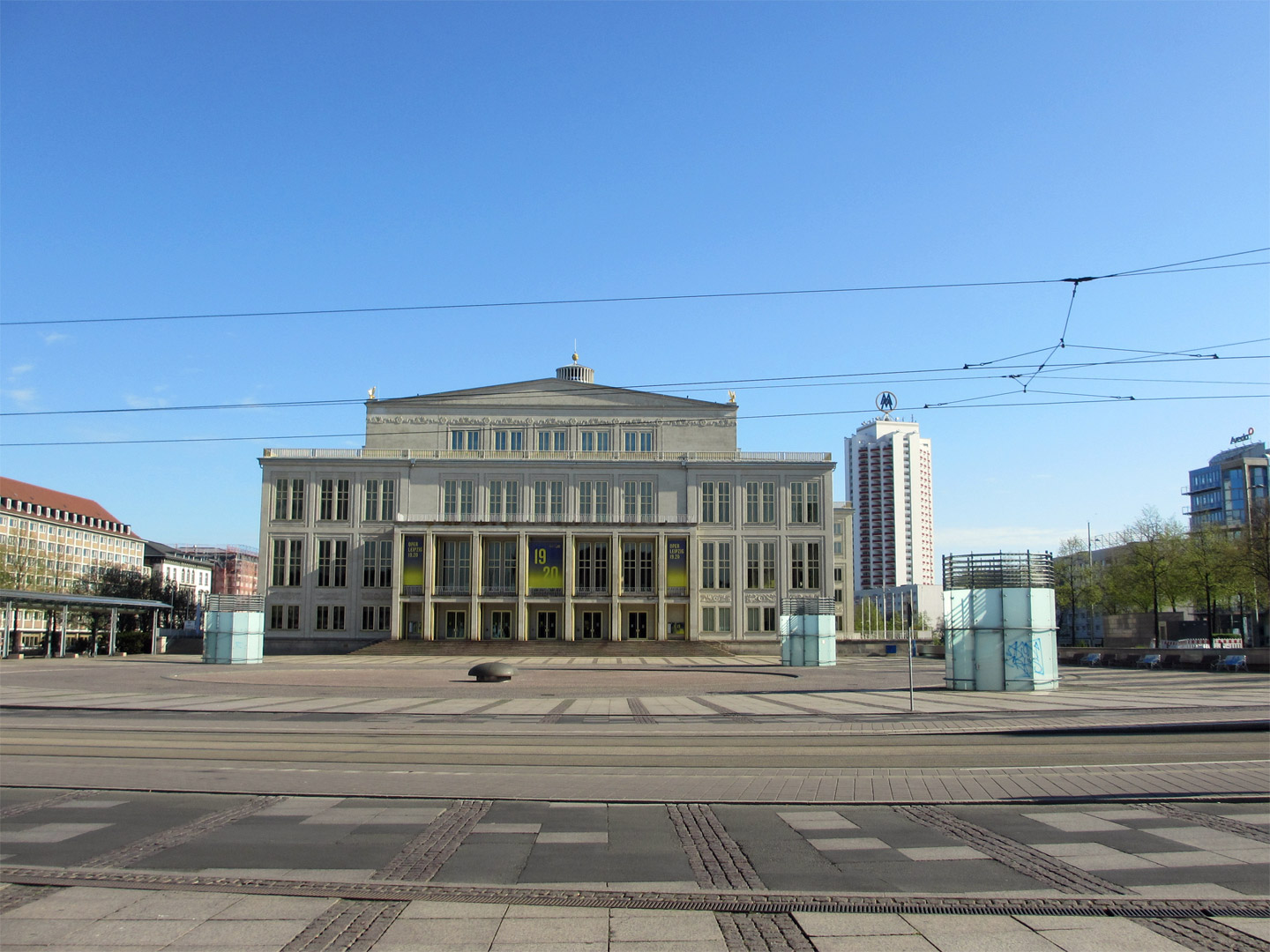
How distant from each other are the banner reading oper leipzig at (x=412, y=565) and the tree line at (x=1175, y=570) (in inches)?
2119

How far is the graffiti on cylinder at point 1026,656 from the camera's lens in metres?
31.8

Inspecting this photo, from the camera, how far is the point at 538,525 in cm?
8175

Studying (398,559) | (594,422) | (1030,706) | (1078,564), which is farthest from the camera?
(1078,564)

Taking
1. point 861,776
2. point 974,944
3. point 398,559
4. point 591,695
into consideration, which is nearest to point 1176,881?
point 974,944

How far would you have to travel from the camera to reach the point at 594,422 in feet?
287

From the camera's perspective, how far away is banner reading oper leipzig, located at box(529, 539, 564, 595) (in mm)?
81875

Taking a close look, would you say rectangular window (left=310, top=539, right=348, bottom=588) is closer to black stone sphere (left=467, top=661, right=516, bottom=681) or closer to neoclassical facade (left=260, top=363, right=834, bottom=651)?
neoclassical facade (left=260, top=363, right=834, bottom=651)

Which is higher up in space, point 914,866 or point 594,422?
point 594,422

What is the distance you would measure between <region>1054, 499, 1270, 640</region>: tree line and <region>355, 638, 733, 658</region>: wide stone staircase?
31.6m

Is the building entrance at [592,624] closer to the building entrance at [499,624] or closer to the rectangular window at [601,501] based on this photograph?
the building entrance at [499,624]

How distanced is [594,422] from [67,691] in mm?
59762

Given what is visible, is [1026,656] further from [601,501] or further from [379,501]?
[379,501]

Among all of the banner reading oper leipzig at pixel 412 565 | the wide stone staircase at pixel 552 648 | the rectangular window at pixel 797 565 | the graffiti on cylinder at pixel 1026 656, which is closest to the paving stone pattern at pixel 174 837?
the graffiti on cylinder at pixel 1026 656

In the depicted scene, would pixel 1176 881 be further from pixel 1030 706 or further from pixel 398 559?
pixel 398 559
